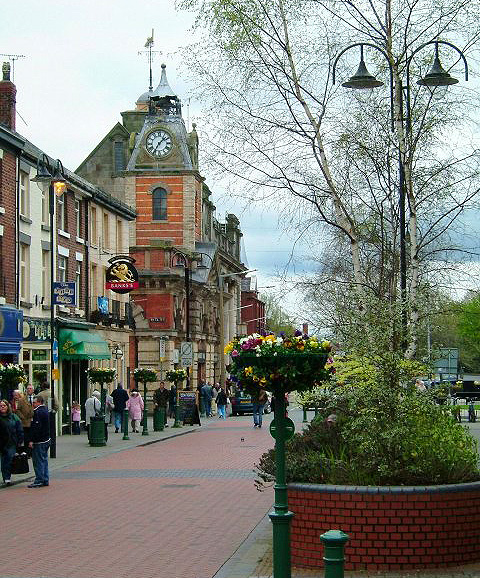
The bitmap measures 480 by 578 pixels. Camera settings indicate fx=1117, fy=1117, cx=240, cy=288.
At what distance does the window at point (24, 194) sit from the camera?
36.9 m

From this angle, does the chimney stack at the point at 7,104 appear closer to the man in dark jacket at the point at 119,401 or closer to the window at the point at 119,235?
the man in dark jacket at the point at 119,401

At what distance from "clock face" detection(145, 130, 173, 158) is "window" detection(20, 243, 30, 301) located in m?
37.6

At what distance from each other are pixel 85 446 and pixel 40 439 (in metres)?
12.5

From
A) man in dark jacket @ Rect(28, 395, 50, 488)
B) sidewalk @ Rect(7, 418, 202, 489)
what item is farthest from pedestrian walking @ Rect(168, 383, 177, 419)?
man in dark jacket @ Rect(28, 395, 50, 488)

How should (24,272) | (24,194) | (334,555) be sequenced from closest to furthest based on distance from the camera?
(334,555), (24,272), (24,194)

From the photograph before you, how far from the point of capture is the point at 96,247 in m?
46.5

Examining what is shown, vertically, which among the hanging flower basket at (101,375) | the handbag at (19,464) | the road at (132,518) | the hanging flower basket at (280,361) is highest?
the hanging flower basket at (280,361)

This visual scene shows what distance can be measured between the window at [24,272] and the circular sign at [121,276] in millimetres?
7423

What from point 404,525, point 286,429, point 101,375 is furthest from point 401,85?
point 101,375

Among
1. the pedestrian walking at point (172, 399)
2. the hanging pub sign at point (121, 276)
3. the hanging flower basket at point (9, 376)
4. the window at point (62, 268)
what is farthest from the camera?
the pedestrian walking at point (172, 399)

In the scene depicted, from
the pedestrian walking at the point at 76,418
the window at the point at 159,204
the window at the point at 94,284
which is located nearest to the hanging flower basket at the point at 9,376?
the pedestrian walking at the point at 76,418

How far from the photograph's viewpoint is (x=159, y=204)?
7425 centimetres

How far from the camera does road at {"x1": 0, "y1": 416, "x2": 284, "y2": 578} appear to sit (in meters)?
12.3

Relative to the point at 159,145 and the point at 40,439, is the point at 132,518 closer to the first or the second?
the point at 40,439
